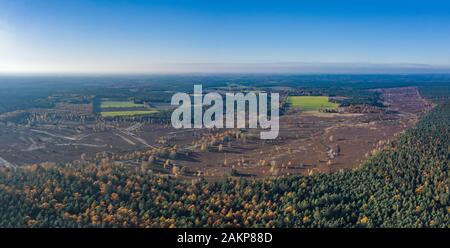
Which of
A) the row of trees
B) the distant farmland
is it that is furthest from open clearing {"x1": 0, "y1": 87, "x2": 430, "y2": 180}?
the distant farmland

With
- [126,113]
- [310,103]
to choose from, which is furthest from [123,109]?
[310,103]

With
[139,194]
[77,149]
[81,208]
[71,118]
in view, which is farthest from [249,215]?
[71,118]

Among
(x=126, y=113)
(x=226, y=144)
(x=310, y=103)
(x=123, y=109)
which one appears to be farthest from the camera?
(x=310, y=103)

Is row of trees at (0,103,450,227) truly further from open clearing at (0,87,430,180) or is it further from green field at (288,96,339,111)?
green field at (288,96,339,111)

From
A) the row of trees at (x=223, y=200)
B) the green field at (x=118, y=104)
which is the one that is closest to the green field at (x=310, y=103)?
the green field at (x=118, y=104)

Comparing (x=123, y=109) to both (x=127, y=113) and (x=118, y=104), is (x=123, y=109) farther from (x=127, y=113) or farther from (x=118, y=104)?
(x=118, y=104)

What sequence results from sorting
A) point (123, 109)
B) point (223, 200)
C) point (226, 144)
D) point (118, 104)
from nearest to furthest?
point (223, 200) → point (226, 144) → point (123, 109) → point (118, 104)
